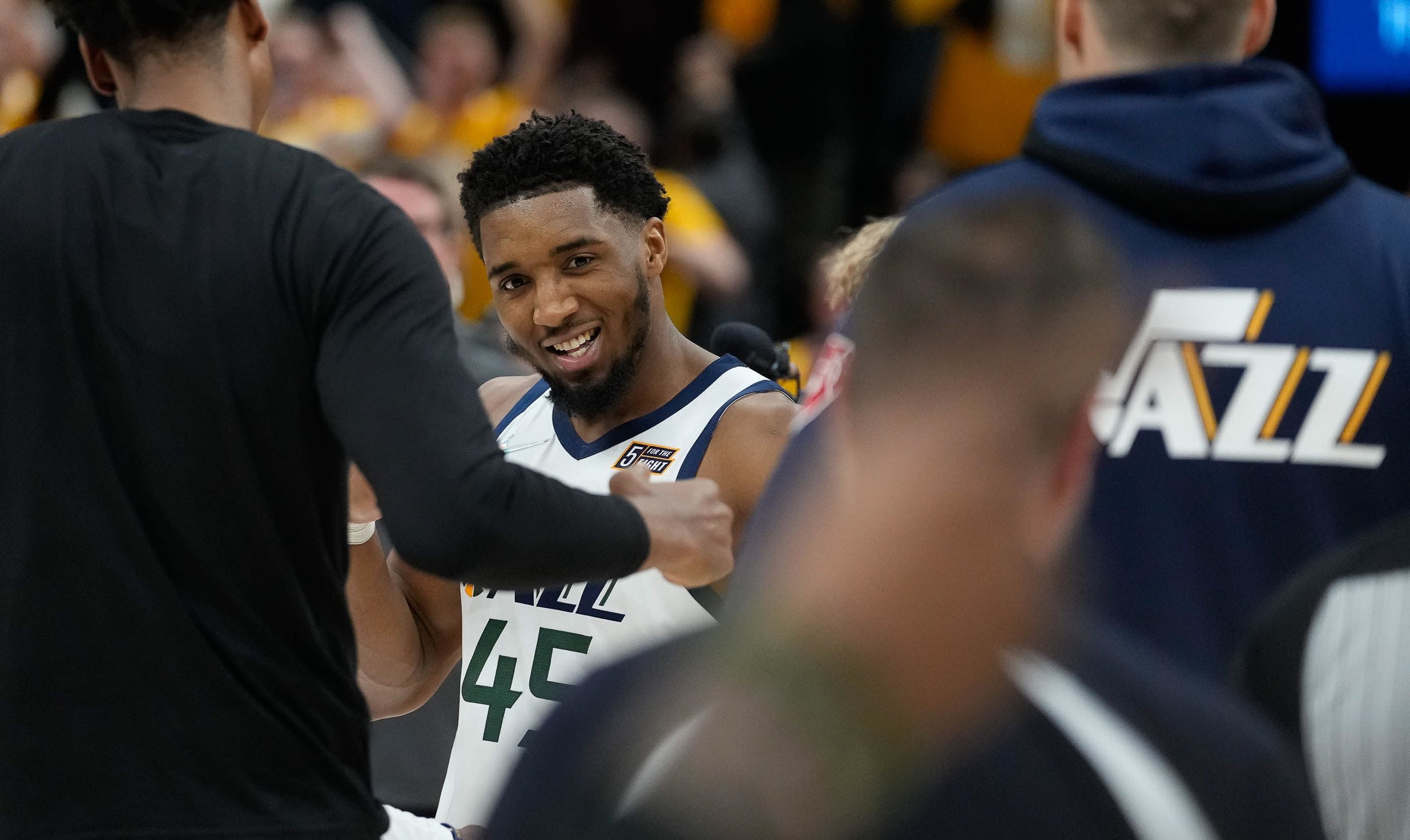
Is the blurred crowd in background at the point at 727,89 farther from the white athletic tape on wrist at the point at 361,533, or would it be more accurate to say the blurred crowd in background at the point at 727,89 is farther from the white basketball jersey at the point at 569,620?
the white athletic tape on wrist at the point at 361,533

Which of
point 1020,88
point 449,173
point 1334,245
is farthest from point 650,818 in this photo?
point 1020,88

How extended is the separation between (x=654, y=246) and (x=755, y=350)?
321 millimetres

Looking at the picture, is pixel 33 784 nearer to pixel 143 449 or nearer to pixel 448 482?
pixel 143 449

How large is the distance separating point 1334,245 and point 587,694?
122cm

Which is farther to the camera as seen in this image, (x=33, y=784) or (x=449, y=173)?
(x=449, y=173)

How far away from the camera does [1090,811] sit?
3.62ft

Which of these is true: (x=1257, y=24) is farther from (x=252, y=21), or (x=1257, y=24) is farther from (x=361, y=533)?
(x=361, y=533)

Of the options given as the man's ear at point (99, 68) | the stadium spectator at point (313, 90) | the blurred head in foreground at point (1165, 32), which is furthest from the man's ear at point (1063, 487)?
the stadium spectator at point (313, 90)

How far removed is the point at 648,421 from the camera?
324 centimetres

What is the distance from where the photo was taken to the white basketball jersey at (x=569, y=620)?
3049mm

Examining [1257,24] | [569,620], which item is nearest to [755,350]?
[569,620]

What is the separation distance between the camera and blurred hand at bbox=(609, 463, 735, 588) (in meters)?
2.24

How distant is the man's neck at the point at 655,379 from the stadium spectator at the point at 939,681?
2.04 metres

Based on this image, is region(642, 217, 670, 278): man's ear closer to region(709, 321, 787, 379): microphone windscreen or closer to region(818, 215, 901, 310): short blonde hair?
region(709, 321, 787, 379): microphone windscreen
